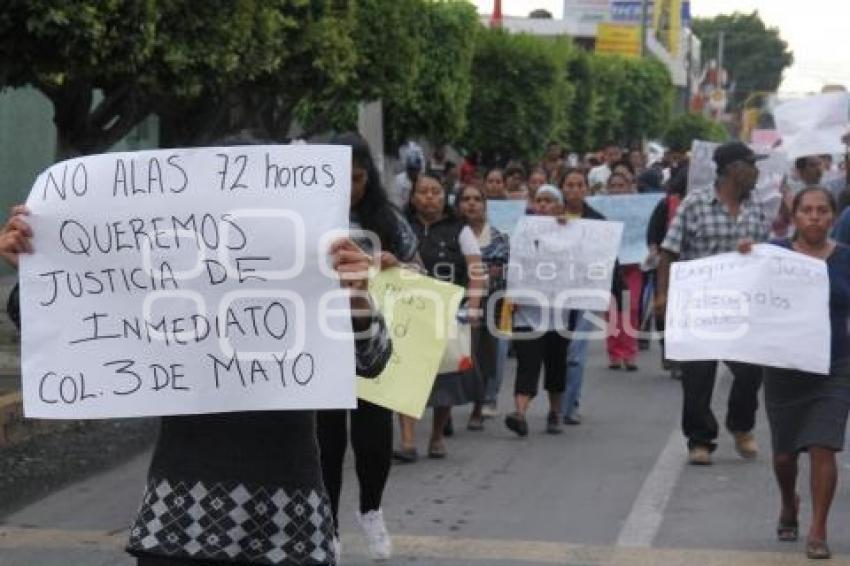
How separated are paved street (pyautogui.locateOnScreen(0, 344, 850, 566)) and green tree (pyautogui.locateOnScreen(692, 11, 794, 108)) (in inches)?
4614

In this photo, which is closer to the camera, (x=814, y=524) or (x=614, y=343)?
(x=814, y=524)

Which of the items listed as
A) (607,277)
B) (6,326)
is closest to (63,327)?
(607,277)

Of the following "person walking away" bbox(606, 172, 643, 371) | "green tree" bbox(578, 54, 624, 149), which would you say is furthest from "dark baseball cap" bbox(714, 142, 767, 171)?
A: "green tree" bbox(578, 54, 624, 149)

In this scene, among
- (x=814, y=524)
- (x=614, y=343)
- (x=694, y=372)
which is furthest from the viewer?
(x=614, y=343)

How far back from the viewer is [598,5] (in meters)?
90.1

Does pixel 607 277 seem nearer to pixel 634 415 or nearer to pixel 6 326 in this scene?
pixel 634 415

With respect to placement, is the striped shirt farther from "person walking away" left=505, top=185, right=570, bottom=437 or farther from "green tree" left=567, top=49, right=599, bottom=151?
"green tree" left=567, top=49, right=599, bottom=151

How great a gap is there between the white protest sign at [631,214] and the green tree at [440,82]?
30.0 ft

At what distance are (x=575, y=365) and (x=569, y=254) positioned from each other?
72 cm

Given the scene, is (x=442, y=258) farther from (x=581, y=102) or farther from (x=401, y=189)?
(x=581, y=102)

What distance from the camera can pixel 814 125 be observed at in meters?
14.7

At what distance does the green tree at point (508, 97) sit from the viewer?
32406 mm

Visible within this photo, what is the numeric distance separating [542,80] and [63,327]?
2946cm

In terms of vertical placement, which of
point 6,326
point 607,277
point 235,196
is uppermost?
point 235,196
